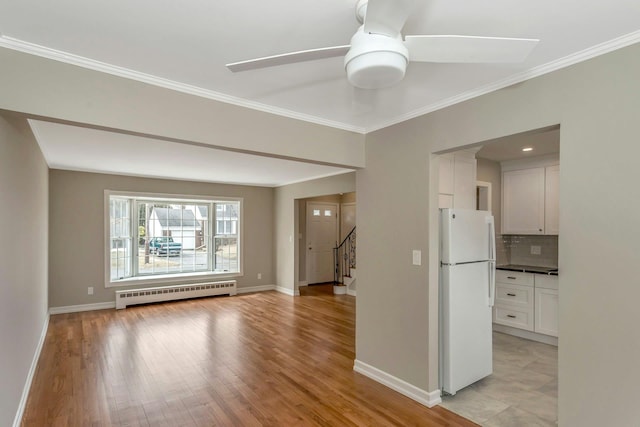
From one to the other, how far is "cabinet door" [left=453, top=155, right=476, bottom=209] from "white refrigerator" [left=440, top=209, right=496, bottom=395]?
0.99 feet

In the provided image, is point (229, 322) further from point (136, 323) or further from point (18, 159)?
point (18, 159)

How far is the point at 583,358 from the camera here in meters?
1.98

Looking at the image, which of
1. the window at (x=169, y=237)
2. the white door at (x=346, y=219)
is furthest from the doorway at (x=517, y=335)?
the window at (x=169, y=237)

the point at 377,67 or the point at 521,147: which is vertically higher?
the point at 521,147

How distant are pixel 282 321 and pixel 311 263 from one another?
128 inches

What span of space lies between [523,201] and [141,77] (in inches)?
190

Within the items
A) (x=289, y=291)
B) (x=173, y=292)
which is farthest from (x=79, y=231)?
(x=289, y=291)

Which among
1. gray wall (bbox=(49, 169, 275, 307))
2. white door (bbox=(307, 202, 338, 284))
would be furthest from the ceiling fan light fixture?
white door (bbox=(307, 202, 338, 284))

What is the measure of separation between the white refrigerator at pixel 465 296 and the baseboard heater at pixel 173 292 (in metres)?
5.21

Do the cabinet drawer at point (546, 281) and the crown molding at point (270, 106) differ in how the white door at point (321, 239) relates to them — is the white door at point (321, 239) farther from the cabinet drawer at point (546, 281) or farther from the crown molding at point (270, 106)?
the crown molding at point (270, 106)

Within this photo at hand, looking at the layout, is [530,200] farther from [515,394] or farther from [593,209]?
[593,209]

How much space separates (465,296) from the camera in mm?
3072

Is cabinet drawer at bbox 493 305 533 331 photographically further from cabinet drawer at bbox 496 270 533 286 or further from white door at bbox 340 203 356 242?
white door at bbox 340 203 356 242

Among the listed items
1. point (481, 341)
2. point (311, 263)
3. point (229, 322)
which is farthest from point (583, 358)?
point (311, 263)
